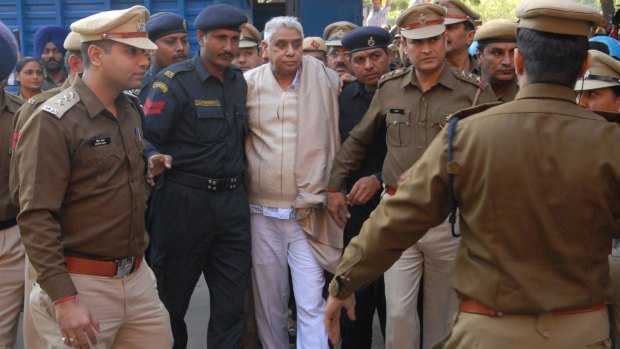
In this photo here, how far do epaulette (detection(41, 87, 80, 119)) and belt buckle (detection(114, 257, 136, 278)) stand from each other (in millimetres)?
697

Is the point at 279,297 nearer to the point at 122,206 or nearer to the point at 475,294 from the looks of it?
the point at 122,206

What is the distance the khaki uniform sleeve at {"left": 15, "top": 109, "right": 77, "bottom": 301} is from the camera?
327cm

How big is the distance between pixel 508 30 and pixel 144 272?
263 cm

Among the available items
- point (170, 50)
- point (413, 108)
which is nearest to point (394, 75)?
point (413, 108)

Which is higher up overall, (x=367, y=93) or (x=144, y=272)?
A: (x=367, y=93)

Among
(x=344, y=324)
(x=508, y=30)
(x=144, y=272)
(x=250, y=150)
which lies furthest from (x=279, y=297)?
(x=508, y=30)

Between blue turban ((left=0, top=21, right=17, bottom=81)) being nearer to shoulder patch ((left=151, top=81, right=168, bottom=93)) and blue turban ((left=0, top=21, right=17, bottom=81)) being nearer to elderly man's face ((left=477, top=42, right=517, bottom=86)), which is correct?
shoulder patch ((left=151, top=81, right=168, bottom=93))

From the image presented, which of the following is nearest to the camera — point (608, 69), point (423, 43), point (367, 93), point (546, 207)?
point (546, 207)

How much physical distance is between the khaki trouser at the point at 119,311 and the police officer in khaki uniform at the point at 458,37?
2.64 m

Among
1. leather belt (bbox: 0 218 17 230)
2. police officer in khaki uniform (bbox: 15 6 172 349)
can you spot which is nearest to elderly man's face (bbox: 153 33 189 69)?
leather belt (bbox: 0 218 17 230)

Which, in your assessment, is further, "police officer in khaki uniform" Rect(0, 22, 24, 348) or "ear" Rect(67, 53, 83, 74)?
"ear" Rect(67, 53, 83, 74)

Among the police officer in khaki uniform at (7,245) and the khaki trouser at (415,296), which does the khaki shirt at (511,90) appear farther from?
the police officer in khaki uniform at (7,245)

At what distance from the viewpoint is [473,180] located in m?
2.56

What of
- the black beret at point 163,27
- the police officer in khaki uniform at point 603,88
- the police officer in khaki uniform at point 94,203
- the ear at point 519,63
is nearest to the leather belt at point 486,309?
the ear at point 519,63
